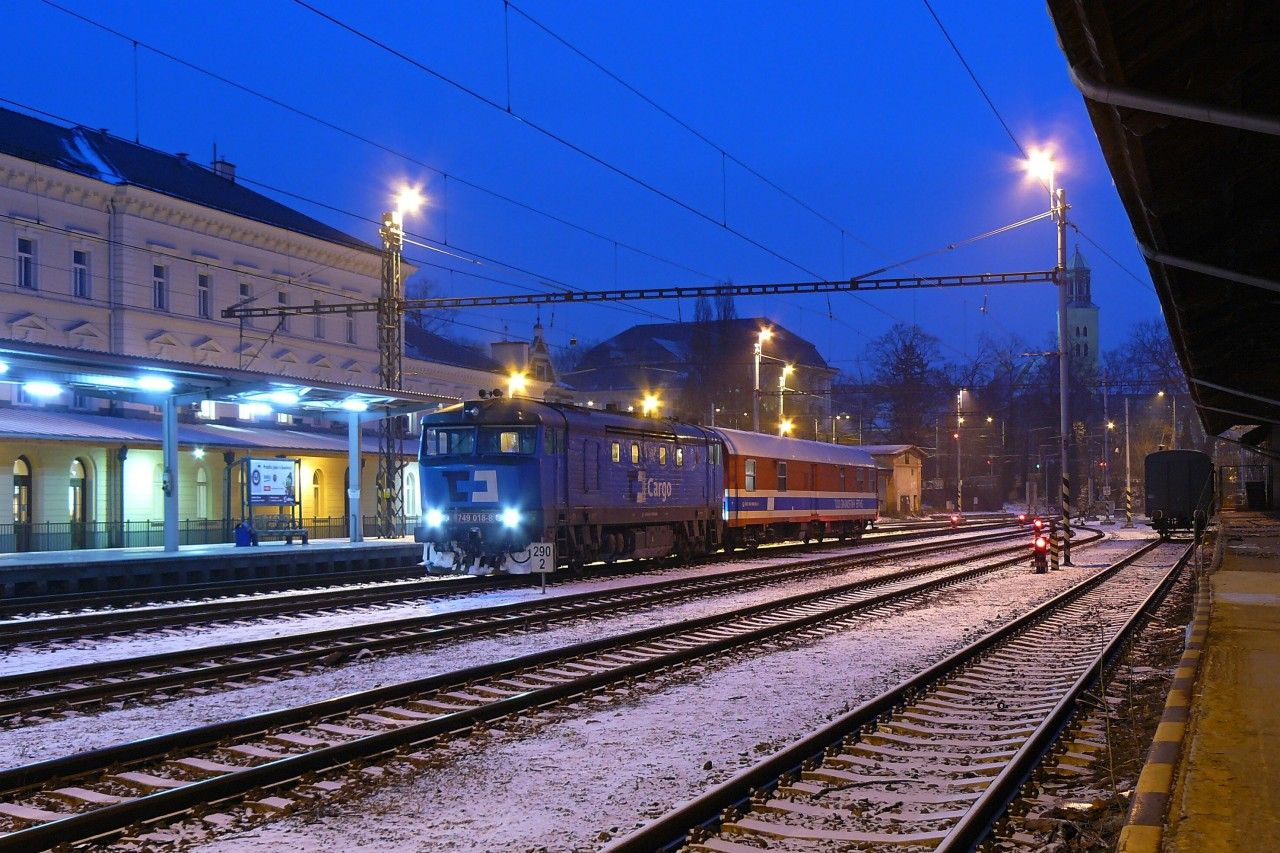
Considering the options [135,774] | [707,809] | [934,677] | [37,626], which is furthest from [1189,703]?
[37,626]

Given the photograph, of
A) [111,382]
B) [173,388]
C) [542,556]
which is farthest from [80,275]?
[542,556]

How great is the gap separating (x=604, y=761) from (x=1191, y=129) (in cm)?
602

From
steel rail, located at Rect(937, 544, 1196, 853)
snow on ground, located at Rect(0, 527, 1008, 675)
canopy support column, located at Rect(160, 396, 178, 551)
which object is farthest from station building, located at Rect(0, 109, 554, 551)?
steel rail, located at Rect(937, 544, 1196, 853)

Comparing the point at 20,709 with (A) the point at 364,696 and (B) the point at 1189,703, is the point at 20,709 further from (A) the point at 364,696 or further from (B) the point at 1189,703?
(B) the point at 1189,703

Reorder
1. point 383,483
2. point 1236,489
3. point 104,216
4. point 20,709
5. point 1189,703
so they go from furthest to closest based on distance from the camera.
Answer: point 1236,489, point 104,216, point 383,483, point 20,709, point 1189,703

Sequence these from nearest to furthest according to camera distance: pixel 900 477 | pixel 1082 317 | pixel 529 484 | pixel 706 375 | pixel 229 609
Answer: pixel 229 609 < pixel 529 484 < pixel 900 477 < pixel 706 375 < pixel 1082 317

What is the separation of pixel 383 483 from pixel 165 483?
995 centimetres

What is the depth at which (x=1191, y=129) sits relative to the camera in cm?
837

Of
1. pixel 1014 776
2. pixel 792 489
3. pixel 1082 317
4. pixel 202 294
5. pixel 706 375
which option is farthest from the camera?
pixel 1082 317

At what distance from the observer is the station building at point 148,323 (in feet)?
105

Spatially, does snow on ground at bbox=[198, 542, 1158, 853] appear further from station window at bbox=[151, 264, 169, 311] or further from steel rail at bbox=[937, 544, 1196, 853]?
station window at bbox=[151, 264, 169, 311]

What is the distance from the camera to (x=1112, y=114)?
7805 millimetres

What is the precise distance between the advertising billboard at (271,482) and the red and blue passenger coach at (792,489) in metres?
11.3

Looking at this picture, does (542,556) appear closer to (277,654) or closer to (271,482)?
(277,654)
